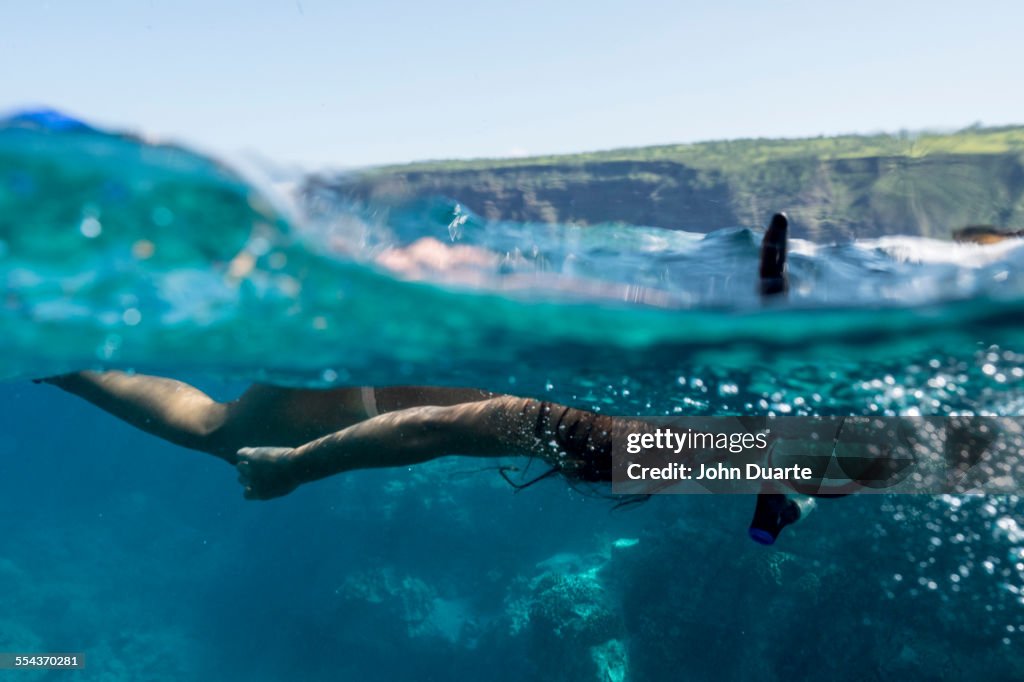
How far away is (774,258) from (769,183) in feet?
16.2

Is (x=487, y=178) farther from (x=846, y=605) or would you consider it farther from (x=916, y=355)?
(x=846, y=605)

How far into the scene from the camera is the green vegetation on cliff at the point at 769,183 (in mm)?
8141

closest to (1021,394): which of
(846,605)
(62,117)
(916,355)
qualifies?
(916,355)

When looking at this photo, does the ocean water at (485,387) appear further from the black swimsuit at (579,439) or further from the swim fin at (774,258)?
the black swimsuit at (579,439)

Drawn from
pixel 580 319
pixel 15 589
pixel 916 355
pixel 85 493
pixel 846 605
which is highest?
pixel 580 319

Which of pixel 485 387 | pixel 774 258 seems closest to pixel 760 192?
pixel 774 258

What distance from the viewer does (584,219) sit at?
8547 millimetres

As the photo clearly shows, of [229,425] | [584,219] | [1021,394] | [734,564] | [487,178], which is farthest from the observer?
[734,564]

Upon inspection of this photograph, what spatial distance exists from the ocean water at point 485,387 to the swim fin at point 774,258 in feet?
0.82

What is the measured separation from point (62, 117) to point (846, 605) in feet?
63.4

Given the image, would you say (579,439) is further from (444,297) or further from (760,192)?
(760,192)

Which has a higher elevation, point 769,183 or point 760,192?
point 769,183

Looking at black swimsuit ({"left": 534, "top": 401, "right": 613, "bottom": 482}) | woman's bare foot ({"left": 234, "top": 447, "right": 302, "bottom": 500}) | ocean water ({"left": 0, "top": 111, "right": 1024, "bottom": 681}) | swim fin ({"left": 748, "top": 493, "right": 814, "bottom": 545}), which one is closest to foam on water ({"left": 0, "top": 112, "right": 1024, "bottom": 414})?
ocean water ({"left": 0, "top": 111, "right": 1024, "bottom": 681})

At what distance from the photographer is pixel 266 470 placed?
20.6 ft
